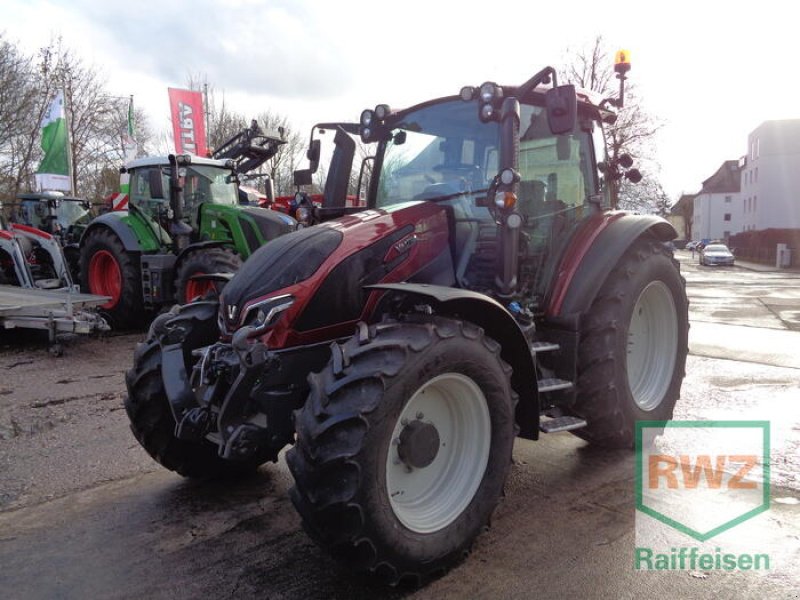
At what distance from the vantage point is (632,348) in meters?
4.91

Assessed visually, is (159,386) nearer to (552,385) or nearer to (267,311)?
(267,311)

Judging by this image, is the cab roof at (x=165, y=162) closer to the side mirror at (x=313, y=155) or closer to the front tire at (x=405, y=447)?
the side mirror at (x=313, y=155)

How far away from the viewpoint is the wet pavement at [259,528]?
9.50 feet

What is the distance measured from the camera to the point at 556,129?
11.8 feet

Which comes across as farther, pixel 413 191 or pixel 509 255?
pixel 413 191

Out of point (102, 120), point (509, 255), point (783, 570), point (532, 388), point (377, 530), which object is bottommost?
point (783, 570)

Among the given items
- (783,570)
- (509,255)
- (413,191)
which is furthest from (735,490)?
(413,191)

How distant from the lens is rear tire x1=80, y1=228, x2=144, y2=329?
9.85 metres

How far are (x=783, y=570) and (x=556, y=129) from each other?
2482mm

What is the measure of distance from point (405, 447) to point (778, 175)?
62469 mm

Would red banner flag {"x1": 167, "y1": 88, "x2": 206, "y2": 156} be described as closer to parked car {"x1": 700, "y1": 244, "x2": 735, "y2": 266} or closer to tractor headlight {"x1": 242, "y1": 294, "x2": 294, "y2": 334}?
tractor headlight {"x1": 242, "y1": 294, "x2": 294, "y2": 334}

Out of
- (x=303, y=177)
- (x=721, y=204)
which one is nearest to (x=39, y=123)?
(x=303, y=177)

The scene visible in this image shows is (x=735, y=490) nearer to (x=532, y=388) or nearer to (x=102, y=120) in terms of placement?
(x=532, y=388)

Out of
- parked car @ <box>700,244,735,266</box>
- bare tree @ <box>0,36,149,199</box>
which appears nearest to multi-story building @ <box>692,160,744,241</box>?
parked car @ <box>700,244,735,266</box>
